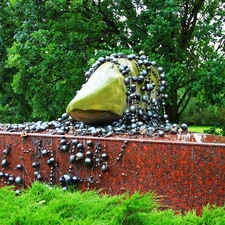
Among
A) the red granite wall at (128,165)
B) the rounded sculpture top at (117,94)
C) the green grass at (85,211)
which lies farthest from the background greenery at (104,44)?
the green grass at (85,211)

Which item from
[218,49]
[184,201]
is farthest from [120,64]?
[218,49]

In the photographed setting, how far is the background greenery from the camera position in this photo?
29.4 ft

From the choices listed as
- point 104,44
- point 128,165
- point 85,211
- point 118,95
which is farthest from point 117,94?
point 104,44

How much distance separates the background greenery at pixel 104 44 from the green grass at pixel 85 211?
18.6 feet

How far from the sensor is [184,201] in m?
3.56

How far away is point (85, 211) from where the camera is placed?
120 inches

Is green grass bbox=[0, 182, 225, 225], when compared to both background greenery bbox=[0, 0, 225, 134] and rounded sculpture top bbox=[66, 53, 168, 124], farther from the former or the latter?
background greenery bbox=[0, 0, 225, 134]

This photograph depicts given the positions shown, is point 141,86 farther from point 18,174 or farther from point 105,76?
point 18,174

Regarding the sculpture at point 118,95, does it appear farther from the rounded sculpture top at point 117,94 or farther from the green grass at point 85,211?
the green grass at point 85,211

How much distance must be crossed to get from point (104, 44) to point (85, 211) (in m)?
7.97

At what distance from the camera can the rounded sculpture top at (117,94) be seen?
4.79 metres

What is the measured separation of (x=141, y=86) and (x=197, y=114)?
1416 cm

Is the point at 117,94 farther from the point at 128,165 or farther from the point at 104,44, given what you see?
the point at 104,44

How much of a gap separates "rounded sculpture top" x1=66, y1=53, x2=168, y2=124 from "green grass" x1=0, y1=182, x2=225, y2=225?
1.47 m
